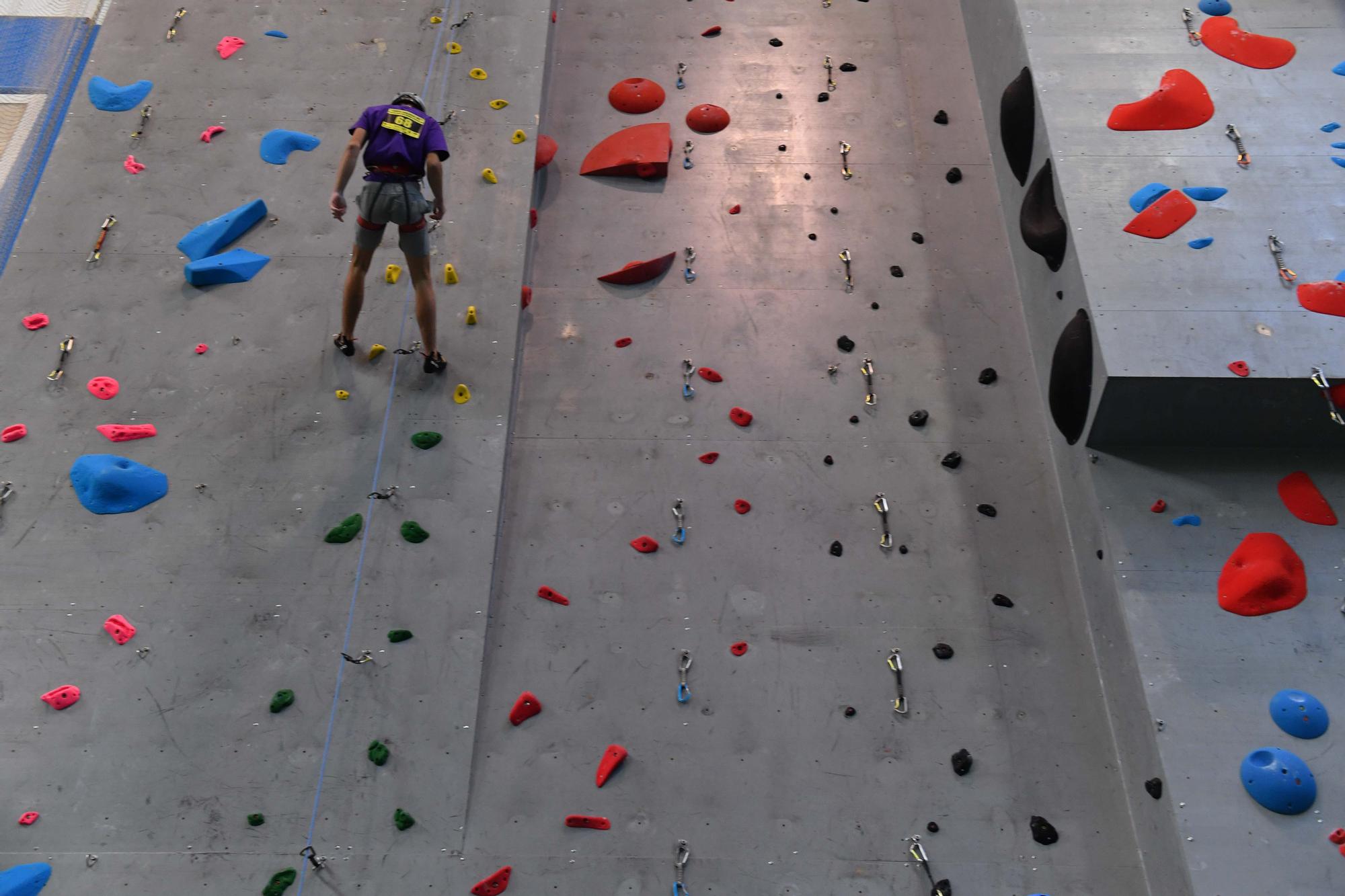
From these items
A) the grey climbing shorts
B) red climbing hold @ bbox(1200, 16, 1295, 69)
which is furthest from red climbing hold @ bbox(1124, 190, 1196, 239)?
the grey climbing shorts

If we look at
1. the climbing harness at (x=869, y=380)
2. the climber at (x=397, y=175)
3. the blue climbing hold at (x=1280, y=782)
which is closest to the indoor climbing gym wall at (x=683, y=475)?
the blue climbing hold at (x=1280, y=782)

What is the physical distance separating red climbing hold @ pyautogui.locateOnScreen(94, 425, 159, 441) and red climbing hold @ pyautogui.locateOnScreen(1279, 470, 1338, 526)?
15.3 feet

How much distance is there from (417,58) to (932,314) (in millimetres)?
3070

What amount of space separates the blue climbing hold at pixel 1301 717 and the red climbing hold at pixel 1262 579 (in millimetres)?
363

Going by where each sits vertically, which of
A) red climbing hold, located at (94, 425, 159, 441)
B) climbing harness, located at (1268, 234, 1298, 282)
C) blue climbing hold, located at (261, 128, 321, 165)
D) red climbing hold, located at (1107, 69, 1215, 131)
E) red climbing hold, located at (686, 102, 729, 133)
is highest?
red climbing hold, located at (1107, 69, 1215, 131)

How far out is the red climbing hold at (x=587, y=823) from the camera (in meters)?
4.41

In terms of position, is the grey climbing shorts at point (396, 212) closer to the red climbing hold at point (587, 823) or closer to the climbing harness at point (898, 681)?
the red climbing hold at point (587, 823)

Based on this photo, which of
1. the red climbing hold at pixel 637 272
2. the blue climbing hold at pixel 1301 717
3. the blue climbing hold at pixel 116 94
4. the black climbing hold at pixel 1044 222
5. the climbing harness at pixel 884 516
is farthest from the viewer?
the blue climbing hold at pixel 116 94

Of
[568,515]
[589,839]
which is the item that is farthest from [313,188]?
[589,839]

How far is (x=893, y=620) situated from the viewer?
4.88m

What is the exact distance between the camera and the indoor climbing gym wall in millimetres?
4387

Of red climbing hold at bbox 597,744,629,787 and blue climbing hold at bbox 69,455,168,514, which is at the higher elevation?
blue climbing hold at bbox 69,455,168,514

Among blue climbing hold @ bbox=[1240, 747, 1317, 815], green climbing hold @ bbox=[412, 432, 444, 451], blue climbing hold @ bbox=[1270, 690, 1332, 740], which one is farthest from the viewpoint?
green climbing hold @ bbox=[412, 432, 444, 451]

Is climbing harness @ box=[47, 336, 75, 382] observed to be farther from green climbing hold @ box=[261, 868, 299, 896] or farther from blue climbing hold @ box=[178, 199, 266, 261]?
green climbing hold @ box=[261, 868, 299, 896]
